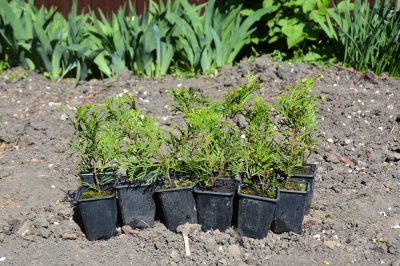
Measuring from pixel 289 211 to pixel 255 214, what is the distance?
180 mm

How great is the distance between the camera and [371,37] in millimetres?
4754

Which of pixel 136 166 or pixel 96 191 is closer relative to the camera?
pixel 136 166

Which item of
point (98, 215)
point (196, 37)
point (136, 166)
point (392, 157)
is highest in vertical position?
point (196, 37)

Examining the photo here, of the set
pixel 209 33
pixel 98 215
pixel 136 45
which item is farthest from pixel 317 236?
pixel 136 45

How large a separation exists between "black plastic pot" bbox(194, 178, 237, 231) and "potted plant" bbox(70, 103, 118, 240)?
0.43 metres

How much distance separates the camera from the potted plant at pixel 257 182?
9.50ft

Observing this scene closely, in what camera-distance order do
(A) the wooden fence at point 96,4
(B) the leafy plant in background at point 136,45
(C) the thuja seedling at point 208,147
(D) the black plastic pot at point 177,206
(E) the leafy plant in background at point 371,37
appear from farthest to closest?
(A) the wooden fence at point 96,4 < (B) the leafy plant in background at point 136,45 < (E) the leafy plant in background at point 371,37 < (D) the black plastic pot at point 177,206 < (C) the thuja seedling at point 208,147

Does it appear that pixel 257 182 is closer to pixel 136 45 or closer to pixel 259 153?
pixel 259 153

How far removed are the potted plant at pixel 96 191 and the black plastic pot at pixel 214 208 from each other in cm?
43

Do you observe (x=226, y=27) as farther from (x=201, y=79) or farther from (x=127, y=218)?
(x=127, y=218)

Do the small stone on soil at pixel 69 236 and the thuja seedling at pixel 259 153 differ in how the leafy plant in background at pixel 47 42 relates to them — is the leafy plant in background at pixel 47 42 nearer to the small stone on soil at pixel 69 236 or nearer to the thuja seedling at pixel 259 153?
the small stone on soil at pixel 69 236

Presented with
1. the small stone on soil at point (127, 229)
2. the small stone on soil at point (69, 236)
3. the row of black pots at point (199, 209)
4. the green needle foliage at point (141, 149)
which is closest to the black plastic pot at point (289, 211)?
the row of black pots at point (199, 209)

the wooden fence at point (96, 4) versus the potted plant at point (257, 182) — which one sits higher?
the wooden fence at point (96, 4)

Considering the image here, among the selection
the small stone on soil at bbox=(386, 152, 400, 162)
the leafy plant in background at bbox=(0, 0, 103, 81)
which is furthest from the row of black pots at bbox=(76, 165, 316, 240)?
the leafy plant in background at bbox=(0, 0, 103, 81)
